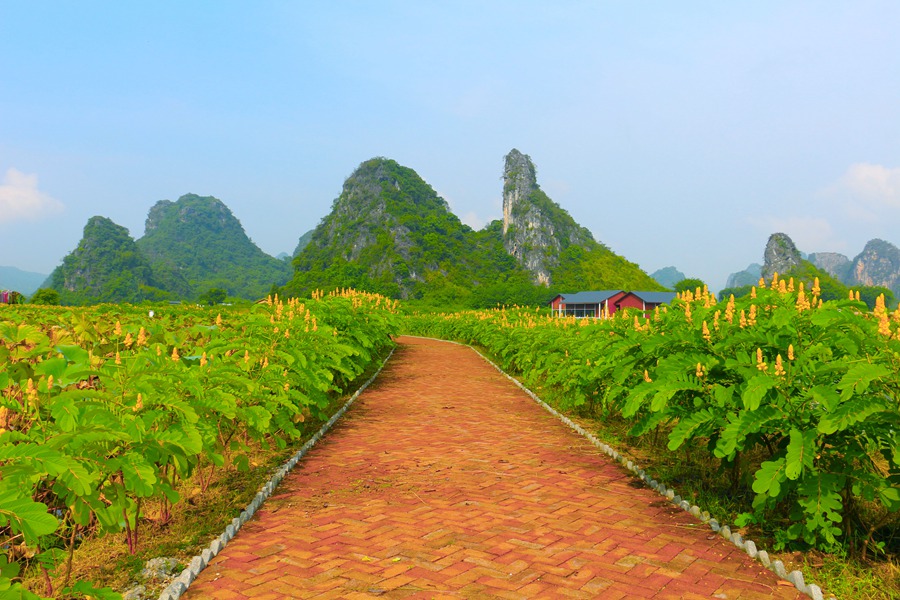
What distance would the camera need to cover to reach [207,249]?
536ft

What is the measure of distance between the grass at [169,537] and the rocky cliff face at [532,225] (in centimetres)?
10259

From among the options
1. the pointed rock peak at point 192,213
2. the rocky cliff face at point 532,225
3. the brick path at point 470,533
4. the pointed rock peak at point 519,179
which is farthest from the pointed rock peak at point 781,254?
the pointed rock peak at point 192,213

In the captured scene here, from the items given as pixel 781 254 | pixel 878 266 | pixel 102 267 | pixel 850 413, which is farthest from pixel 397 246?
pixel 878 266

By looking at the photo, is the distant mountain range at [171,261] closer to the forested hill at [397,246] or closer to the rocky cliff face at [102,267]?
the rocky cliff face at [102,267]

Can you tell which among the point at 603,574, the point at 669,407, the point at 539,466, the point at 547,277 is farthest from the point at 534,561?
the point at 547,277

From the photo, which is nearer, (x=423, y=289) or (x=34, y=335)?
(x=34, y=335)

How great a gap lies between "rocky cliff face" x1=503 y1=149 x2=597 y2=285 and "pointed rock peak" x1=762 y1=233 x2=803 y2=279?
33.5 m

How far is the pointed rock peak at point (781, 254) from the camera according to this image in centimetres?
10569

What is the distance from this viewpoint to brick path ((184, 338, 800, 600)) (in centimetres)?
350

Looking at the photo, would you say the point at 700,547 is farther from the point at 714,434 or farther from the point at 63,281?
the point at 63,281

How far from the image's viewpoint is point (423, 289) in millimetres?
93688

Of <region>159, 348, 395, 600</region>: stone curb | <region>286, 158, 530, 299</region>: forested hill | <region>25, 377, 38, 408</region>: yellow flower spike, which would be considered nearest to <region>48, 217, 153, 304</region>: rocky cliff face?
<region>286, 158, 530, 299</region>: forested hill

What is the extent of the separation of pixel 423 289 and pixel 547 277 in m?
26.1

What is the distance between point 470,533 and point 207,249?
573 ft
